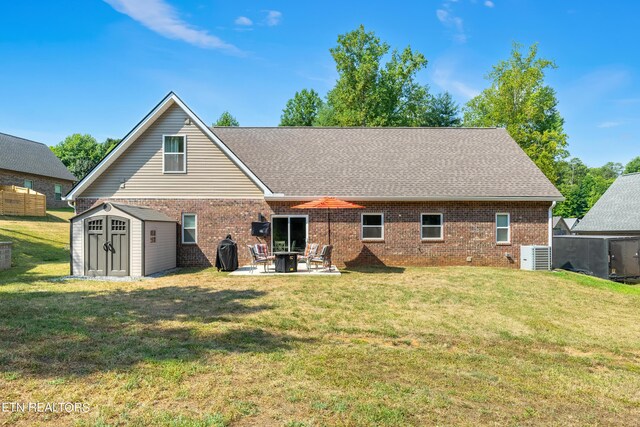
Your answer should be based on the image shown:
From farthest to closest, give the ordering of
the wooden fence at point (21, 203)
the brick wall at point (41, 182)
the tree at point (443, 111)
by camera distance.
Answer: the tree at point (443, 111) < the brick wall at point (41, 182) < the wooden fence at point (21, 203)

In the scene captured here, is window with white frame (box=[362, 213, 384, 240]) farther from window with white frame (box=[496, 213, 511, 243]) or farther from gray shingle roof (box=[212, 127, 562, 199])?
window with white frame (box=[496, 213, 511, 243])

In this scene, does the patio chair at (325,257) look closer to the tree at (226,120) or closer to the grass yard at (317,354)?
the grass yard at (317,354)

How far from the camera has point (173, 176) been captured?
1650 centimetres

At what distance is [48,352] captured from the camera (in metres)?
5.63

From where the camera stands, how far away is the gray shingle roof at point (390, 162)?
55.4 feet

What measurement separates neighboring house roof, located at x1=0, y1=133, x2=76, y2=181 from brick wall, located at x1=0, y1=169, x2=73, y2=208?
15.9 inches

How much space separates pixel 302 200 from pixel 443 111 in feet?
114

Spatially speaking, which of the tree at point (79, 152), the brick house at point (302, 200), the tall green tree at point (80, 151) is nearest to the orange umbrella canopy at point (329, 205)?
the brick house at point (302, 200)

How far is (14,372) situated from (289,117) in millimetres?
50067

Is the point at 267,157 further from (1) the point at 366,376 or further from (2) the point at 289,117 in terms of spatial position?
(2) the point at 289,117

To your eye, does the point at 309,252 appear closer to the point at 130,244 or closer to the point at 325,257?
the point at 325,257

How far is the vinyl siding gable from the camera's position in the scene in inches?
647

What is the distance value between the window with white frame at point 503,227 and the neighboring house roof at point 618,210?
17148mm

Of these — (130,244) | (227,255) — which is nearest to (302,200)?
(227,255)
